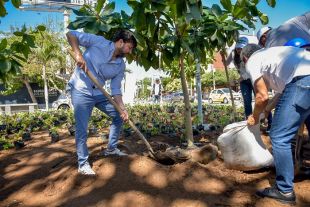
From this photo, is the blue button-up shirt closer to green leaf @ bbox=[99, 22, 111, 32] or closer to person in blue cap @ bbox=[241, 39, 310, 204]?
green leaf @ bbox=[99, 22, 111, 32]

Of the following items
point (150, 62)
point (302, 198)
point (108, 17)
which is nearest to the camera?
point (302, 198)

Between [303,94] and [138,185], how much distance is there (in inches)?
64.6

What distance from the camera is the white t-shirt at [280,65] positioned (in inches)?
105

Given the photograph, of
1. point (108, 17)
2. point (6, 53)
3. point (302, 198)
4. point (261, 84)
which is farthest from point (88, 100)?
point (302, 198)

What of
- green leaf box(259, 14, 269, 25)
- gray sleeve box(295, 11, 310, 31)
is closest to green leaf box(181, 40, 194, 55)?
green leaf box(259, 14, 269, 25)

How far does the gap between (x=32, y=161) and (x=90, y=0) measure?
6433 mm

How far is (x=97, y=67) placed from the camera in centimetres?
343

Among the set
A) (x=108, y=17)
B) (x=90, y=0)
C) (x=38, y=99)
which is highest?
(x=90, y=0)

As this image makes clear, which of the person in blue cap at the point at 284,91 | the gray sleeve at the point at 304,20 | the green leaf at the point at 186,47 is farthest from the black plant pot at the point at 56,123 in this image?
the person in blue cap at the point at 284,91

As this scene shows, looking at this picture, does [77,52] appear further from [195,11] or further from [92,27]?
[195,11]

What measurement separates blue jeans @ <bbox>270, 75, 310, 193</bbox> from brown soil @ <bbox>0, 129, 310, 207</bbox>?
28 cm

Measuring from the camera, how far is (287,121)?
269 cm

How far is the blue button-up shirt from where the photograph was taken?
131 inches

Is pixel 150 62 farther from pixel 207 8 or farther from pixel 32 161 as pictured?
pixel 32 161
